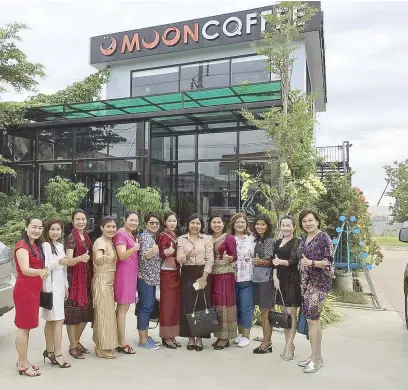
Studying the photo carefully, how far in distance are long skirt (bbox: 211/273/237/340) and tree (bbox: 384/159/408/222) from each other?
92.4ft

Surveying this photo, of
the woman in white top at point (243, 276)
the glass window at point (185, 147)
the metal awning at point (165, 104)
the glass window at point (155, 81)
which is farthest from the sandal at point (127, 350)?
the glass window at point (155, 81)

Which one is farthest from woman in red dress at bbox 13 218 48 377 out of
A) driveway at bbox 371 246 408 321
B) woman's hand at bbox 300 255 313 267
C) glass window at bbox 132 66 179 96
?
glass window at bbox 132 66 179 96

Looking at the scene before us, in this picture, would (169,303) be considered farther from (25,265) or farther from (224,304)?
(25,265)

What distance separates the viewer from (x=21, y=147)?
1309 cm

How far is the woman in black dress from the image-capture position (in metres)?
4.34

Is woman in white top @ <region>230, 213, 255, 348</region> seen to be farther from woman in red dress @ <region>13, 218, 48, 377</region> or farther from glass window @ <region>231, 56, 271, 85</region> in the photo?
A: glass window @ <region>231, 56, 271, 85</region>

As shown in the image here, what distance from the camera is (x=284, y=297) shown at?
438 centimetres

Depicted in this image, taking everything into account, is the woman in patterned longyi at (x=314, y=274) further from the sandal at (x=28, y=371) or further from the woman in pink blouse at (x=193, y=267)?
the sandal at (x=28, y=371)

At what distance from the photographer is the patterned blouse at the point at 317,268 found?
4.01 metres

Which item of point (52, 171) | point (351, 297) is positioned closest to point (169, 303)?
point (351, 297)

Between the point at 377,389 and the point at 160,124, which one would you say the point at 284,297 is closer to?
the point at 377,389

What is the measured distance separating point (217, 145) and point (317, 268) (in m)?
8.10

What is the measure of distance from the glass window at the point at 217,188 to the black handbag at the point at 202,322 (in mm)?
6740

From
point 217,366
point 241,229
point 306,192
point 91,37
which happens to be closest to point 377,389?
point 217,366
